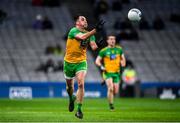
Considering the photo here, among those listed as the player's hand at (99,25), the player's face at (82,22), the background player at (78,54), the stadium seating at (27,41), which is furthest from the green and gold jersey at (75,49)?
the stadium seating at (27,41)

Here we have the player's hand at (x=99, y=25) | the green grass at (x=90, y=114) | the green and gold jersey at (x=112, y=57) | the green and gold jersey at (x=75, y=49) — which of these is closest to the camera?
the player's hand at (x=99, y=25)

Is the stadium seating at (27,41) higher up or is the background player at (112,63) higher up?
the background player at (112,63)

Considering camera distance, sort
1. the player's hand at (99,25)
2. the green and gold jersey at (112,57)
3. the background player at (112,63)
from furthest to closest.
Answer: the green and gold jersey at (112,57), the background player at (112,63), the player's hand at (99,25)

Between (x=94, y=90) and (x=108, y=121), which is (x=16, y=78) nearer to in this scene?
(x=94, y=90)

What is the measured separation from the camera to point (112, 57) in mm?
31531

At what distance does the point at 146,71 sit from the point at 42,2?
10.6 metres

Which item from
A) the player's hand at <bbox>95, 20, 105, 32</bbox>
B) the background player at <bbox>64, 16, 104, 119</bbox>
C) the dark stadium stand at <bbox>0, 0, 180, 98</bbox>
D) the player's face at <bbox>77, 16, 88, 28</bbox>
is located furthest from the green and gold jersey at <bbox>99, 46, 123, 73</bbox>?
the dark stadium stand at <bbox>0, 0, 180, 98</bbox>

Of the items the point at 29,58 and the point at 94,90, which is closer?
the point at 94,90

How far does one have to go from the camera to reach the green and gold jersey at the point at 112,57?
31169 millimetres

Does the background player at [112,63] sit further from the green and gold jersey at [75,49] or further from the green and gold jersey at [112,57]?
the green and gold jersey at [75,49]

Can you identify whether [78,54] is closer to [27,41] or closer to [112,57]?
[112,57]

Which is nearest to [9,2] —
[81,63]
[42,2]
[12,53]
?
[42,2]

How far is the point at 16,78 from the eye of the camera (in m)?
50.7

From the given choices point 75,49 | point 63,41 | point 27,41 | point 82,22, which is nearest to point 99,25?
point 82,22
